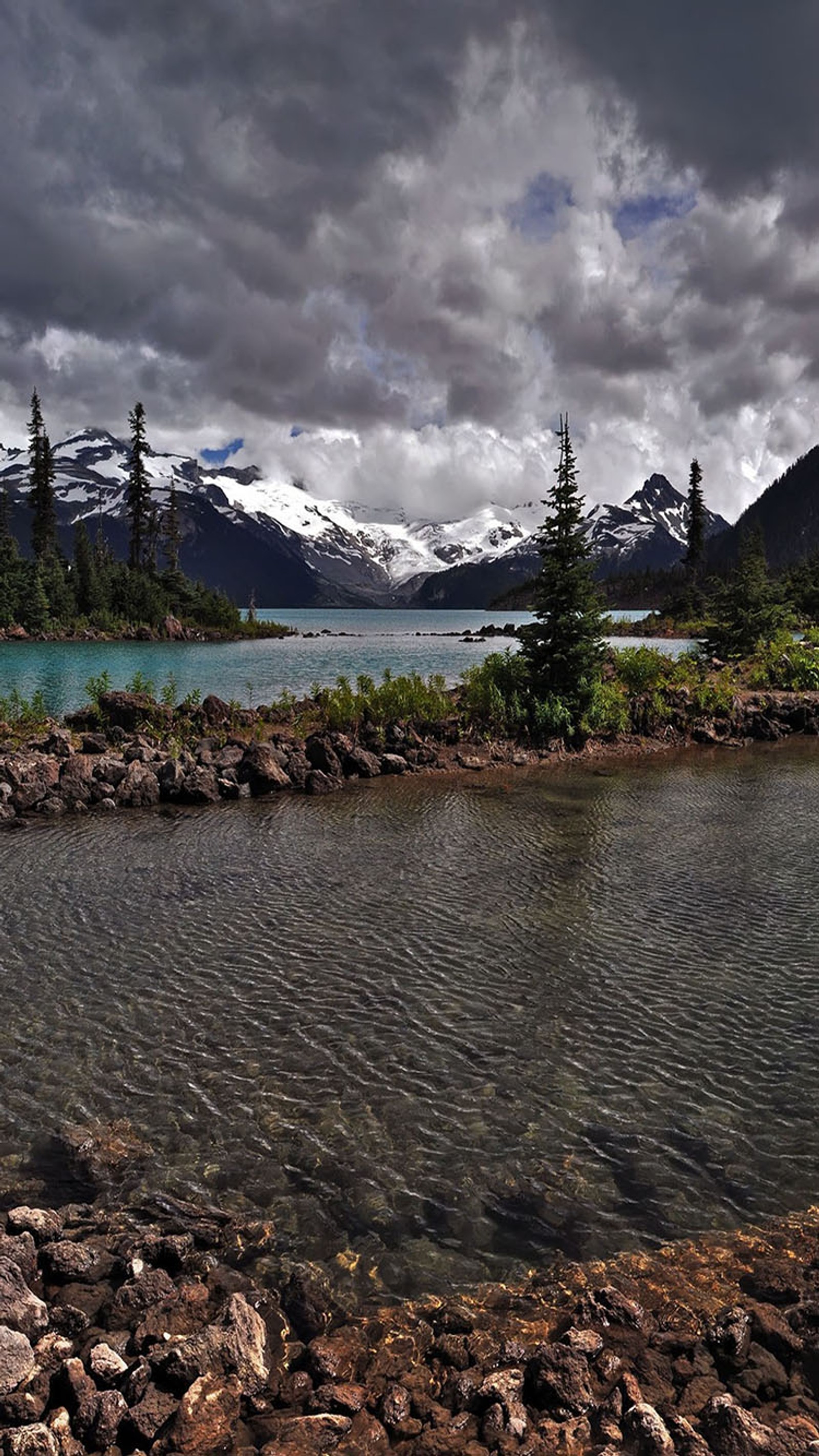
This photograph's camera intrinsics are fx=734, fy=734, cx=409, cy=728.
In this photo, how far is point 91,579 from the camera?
12294 cm

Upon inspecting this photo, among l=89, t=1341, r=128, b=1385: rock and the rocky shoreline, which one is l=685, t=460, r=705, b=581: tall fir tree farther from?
l=89, t=1341, r=128, b=1385: rock

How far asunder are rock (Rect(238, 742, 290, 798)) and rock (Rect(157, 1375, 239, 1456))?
20862 millimetres

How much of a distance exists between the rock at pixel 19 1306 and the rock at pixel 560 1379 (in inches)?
149

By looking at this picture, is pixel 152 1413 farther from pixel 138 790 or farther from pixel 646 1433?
pixel 138 790

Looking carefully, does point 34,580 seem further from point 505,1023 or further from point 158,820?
point 505,1023

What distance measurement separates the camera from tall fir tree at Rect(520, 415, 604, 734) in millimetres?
35562

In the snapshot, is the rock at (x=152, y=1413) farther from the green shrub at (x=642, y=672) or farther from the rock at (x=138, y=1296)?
the green shrub at (x=642, y=672)

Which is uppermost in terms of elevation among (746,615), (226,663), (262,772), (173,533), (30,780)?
(173,533)

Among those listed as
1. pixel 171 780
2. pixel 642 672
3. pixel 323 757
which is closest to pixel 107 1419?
pixel 171 780

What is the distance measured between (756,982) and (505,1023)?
14.3ft

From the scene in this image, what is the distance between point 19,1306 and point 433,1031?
19.1ft

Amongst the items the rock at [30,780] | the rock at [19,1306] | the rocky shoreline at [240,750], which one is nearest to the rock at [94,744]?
the rocky shoreline at [240,750]

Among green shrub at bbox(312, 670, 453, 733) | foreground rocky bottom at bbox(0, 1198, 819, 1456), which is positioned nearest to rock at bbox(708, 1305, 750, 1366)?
foreground rocky bottom at bbox(0, 1198, 819, 1456)

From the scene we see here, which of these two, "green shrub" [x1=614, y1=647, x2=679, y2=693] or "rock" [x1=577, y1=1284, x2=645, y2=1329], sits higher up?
"green shrub" [x1=614, y1=647, x2=679, y2=693]
